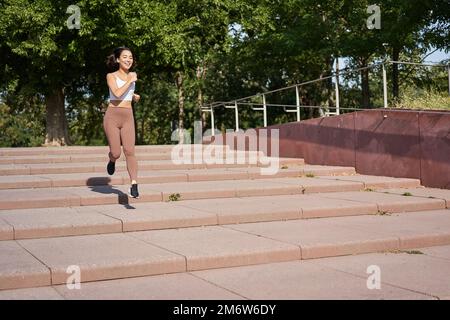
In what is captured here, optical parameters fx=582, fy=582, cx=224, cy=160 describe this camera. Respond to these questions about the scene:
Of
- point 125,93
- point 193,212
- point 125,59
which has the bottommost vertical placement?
point 193,212

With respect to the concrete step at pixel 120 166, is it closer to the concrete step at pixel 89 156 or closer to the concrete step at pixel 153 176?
the concrete step at pixel 153 176

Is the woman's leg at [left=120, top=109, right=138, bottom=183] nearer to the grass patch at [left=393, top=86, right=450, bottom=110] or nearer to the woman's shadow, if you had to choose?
the woman's shadow

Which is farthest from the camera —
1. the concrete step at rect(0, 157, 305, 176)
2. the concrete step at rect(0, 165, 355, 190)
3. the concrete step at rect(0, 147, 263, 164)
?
the concrete step at rect(0, 147, 263, 164)

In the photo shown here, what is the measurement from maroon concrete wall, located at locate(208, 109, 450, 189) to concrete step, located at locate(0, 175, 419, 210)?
1.67ft

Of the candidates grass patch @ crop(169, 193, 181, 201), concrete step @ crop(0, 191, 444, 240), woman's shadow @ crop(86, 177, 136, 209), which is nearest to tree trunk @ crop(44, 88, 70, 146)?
woman's shadow @ crop(86, 177, 136, 209)

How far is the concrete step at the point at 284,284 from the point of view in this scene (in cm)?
444

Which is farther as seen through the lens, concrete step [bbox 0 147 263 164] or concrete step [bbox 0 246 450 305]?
concrete step [bbox 0 147 263 164]

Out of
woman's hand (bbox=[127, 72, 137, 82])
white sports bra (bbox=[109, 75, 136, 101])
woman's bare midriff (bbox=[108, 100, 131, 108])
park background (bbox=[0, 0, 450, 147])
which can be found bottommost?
woman's bare midriff (bbox=[108, 100, 131, 108])

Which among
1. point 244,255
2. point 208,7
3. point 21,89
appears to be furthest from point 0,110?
point 244,255

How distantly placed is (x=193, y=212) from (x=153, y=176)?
3021 millimetres

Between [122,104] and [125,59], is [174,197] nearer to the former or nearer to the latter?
[122,104]

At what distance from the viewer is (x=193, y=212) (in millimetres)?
7395

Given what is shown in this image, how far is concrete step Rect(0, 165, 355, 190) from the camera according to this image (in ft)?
31.1

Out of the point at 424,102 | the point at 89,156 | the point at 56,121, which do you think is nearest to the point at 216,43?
the point at 56,121
